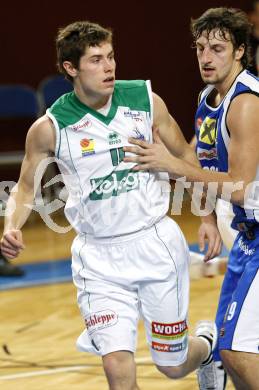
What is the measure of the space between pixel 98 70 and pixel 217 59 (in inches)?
23.0

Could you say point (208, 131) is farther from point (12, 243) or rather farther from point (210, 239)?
point (12, 243)

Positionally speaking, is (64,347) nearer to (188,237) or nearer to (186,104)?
(188,237)

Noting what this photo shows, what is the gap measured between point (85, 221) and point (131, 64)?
28.8ft

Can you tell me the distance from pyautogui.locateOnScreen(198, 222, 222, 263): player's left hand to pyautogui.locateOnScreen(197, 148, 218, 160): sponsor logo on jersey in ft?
1.21

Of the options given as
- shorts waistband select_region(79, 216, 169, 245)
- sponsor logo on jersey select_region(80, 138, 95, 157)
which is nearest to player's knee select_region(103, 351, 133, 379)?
shorts waistband select_region(79, 216, 169, 245)

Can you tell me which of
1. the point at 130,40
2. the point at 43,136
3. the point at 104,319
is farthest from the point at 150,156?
the point at 130,40

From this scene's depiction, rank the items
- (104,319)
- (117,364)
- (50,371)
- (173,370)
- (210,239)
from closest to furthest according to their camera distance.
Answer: (117,364)
(104,319)
(173,370)
(210,239)
(50,371)

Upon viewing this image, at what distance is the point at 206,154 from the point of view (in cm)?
526

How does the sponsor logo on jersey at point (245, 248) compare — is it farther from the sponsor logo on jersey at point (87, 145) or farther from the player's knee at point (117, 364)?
the sponsor logo on jersey at point (87, 145)

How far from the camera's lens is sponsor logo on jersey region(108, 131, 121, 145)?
15.7 ft

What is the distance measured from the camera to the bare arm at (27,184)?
471cm

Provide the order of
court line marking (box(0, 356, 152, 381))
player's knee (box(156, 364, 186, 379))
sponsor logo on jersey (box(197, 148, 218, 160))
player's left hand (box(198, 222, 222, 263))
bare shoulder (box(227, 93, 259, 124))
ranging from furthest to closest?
court line marking (box(0, 356, 152, 381)) < sponsor logo on jersey (box(197, 148, 218, 160)) < player's left hand (box(198, 222, 222, 263)) < player's knee (box(156, 364, 186, 379)) < bare shoulder (box(227, 93, 259, 124))

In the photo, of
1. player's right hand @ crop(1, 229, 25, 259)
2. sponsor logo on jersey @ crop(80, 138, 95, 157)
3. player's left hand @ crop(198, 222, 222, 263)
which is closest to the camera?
player's right hand @ crop(1, 229, 25, 259)

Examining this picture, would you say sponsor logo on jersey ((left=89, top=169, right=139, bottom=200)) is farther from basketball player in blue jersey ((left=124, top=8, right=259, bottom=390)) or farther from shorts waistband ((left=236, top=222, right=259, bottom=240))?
shorts waistband ((left=236, top=222, right=259, bottom=240))
